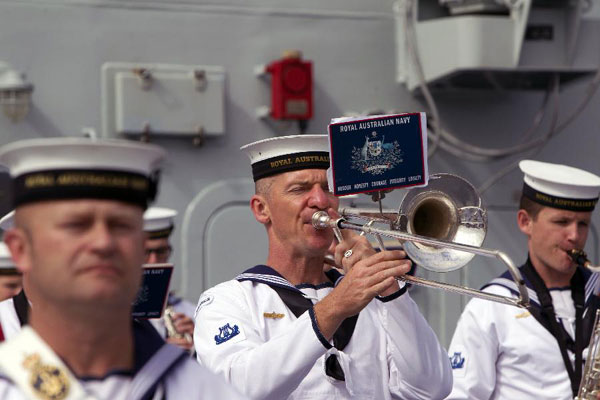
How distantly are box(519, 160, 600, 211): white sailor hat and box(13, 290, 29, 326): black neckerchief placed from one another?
285 cm

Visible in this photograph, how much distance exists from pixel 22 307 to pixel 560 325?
2749 mm

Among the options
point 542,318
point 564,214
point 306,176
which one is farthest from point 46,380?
point 564,214

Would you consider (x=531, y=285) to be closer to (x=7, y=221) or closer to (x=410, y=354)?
(x=410, y=354)

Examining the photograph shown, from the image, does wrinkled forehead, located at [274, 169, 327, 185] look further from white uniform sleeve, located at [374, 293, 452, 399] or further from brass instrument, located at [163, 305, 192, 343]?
brass instrument, located at [163, 305, 192, 343]

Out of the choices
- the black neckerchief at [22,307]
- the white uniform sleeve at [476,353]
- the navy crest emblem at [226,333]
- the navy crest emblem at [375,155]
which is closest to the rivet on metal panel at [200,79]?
the white uniform sleeve at [476,353]

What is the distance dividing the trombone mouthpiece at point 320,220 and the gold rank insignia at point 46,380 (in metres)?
1.81

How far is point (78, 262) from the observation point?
269 centimetres

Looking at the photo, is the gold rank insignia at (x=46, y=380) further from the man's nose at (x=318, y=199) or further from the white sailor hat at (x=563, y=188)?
the white sailor hat at (x=563, y=188)

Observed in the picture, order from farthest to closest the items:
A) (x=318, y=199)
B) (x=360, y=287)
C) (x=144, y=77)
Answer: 1. (x=144, y=77)
2. (x=318, y=199)
3. (x=360, y=287)

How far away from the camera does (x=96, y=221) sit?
2729 mm

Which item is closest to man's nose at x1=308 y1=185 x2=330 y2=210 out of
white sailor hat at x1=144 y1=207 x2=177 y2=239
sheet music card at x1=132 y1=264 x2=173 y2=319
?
sheet music card at x1=132 y1=264 x2=173 y2=319

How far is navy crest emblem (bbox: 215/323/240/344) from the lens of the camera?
13.9 ft

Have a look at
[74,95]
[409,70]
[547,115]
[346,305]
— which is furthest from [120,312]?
[547,115]

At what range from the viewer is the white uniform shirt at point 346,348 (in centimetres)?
422
